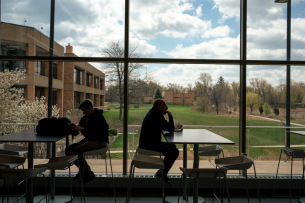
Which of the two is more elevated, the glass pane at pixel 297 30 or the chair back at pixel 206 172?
the glass pane at pixel 297 30

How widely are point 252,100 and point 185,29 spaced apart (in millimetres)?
1730

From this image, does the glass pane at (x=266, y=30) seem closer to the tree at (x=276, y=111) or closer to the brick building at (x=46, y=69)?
the tree at (x=276, y=111)

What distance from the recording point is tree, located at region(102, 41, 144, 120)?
3.71 metres

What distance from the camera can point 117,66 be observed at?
3717 millimetres

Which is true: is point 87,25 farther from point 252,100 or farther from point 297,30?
point 297,30

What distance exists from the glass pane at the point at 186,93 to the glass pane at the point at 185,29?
25 centimetres

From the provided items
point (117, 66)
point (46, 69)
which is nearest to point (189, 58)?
point (117, 66)

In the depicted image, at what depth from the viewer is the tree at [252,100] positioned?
3.76m

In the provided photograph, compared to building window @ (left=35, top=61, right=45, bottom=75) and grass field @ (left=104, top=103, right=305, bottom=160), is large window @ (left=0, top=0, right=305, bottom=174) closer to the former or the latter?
grass field @ (left=104, top=103, right=305, bottom=160)

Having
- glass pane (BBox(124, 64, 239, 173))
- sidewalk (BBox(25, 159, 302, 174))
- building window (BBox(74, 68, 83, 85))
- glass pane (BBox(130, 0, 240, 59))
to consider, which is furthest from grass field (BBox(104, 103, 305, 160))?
glass pane (BBox(130, 0, 240, 59))

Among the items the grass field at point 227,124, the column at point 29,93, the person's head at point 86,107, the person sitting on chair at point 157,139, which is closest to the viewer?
the person sitting on chair at point 157,139

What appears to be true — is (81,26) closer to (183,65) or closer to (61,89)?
(61,89)

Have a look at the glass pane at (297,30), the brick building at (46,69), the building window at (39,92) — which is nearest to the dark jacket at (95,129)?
the brick building at (46,69)

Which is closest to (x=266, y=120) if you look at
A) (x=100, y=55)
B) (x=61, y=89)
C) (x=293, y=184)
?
(x=293, y=184)
